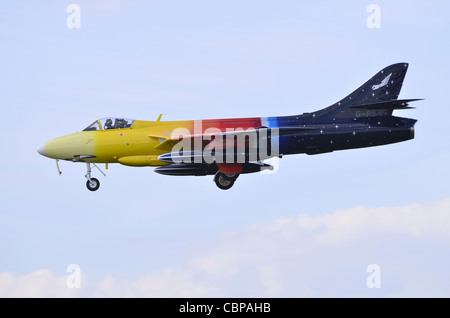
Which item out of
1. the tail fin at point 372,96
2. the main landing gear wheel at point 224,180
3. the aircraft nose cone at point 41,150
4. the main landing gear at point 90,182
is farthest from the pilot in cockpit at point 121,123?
the tail fin at point 372,96

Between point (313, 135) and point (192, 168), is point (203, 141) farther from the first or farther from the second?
point (313, 135)

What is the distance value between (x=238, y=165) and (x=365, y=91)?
5.67 m

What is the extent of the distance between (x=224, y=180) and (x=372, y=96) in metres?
6.56

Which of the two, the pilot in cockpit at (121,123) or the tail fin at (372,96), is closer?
the tail fin at (372,96)

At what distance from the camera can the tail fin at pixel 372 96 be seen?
3183 centimetres

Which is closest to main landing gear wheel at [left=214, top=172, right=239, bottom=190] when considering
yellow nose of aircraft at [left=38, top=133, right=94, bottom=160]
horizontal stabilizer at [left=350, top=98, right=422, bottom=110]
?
yellow nose of aircraft at [left=38, top=133, right=94, bottom=160]

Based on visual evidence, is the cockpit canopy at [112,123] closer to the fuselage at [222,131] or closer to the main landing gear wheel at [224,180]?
the fuselage at [222,131]

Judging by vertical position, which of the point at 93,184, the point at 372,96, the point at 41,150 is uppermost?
the point at 372,96

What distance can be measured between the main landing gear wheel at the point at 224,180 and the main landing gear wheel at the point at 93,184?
15.2 feet

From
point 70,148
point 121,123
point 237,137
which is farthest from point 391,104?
point 70,148

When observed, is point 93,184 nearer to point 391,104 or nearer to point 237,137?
point 237,137

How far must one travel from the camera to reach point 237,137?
31.1 m

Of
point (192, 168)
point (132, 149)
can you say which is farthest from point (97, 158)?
point (192, 168)

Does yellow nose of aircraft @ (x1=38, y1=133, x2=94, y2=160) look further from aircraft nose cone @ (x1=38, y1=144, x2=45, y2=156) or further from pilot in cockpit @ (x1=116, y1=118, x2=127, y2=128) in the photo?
pilot in cockpit @ (x1=116, y1=118, x2=127, y2=128)
